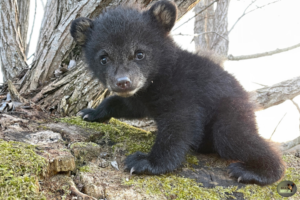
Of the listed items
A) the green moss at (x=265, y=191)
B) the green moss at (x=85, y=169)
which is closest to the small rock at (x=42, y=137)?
the green moss at (x=85, y=169)

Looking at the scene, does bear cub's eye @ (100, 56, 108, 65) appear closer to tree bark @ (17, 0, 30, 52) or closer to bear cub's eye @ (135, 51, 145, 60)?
bear cub's eye @ (135, 51, 145, 60)

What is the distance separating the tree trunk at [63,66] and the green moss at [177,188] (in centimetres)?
295

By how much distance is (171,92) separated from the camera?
12.0 feet

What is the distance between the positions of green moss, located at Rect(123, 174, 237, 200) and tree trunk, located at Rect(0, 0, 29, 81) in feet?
18.7

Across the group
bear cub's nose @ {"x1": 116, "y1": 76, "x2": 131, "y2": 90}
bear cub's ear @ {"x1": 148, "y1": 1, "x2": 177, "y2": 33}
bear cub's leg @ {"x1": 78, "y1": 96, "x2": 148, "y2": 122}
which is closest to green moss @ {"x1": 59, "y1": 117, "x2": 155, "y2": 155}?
bear cub's leg @ {"x1": 78, "y1": 96, "x2": 148, "y2": 122}

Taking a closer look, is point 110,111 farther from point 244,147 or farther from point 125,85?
point 244,147

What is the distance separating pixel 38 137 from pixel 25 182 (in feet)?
3.89

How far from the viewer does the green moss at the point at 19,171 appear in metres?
2.00

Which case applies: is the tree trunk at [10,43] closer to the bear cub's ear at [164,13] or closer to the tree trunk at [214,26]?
the bear cub's ear at [164,13]

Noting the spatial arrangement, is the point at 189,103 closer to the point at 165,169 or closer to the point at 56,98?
the point at 165,169

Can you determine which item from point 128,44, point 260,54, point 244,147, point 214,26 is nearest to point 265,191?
point 244,147

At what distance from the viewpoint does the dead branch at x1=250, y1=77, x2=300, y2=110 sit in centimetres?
560

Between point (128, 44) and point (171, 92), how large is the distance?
3.14 feet

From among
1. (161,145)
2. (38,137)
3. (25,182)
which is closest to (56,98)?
(38,137)
